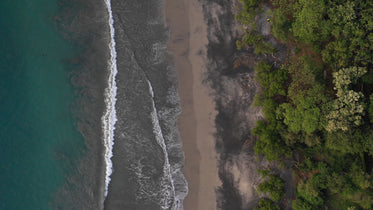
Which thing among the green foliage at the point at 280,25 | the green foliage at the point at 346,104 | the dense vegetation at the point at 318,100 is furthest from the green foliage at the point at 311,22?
the green foliage at the point at 346,104

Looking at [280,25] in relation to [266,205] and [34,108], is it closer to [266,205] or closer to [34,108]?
[266,205]

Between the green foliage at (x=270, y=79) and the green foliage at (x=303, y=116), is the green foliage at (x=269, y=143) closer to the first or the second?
the green foliage at (x=303, y=116)

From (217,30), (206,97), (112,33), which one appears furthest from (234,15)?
(112,33)

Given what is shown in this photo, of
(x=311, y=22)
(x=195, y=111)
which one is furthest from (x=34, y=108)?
(x=311, y=22)

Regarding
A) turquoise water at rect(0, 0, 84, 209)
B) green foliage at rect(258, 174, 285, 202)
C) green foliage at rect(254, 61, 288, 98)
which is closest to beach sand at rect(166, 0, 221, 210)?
green foliage at rect(258, 174, 285, 202)

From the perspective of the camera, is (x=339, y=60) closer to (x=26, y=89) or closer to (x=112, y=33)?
(x=112, y=33)

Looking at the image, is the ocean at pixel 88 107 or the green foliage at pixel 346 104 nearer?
the green foliage at pixel 346 104

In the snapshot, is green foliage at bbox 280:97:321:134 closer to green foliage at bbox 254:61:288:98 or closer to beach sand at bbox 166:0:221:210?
green foliage at bbox 254:61:288:98
